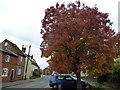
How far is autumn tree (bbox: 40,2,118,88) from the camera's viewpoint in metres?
9.88

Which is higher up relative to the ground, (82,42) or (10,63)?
(82,42)

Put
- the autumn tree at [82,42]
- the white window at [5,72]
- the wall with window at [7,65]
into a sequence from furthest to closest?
the white window at [5,72]
the wall with window at [7,65]
the autumn tree at [82,42]

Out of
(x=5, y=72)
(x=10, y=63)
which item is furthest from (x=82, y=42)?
(x=10, y=63)

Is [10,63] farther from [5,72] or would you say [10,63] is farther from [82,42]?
[82,42]

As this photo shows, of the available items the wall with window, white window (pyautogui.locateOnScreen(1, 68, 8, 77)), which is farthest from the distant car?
white window (pyautogui.locateOnScreen(1, 68, 8, 77))

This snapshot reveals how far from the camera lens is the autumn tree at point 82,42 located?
32.4 feet

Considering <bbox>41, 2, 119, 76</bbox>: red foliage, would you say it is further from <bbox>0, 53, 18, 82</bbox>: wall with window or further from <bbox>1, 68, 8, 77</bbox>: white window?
<bbox>1, 68, 8, 77</bbox>: white window

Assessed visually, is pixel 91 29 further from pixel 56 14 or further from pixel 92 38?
pixel 56 14

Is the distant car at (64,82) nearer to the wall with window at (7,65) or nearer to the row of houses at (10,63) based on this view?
the row of houses at (10,63)

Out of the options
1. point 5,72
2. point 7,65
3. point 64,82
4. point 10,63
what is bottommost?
point 64,82

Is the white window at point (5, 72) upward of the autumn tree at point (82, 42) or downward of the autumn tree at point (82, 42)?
downward

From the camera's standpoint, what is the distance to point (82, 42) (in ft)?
33.8

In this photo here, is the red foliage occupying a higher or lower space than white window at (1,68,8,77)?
higher

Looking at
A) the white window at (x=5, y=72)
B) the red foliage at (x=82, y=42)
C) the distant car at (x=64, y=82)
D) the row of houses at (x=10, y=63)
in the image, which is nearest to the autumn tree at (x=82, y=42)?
the red foliage at (x=82, y=42)
